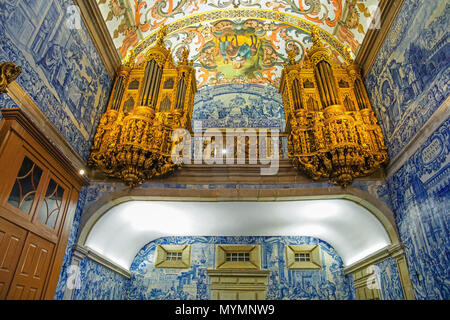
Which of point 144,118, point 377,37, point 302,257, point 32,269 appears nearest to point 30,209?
point 32,269

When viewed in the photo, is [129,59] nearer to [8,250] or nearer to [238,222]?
[238,222]

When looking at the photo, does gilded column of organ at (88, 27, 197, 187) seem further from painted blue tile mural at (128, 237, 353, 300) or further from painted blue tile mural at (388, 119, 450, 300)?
painted blue tile mural at (388, 119, 450, 300)

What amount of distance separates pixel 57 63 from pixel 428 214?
668 centimetres

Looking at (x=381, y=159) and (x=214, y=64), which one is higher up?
(x=214, y=64)

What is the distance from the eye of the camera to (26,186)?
3770 mm

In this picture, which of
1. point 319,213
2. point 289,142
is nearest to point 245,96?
point 289,142

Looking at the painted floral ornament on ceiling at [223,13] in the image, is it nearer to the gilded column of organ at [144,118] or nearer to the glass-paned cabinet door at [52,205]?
the gilded column of organ at [144,118]

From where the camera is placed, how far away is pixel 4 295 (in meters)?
3.41

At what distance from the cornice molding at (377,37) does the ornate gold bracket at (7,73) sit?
642 cm

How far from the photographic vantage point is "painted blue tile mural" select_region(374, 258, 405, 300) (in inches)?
204

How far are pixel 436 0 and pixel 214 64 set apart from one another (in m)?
6.48

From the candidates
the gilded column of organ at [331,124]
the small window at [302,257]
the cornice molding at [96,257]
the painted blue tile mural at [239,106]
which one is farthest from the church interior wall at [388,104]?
the painted blue tile mural at [239,106]

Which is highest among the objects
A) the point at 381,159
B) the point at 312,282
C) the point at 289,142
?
the point at 289,142
